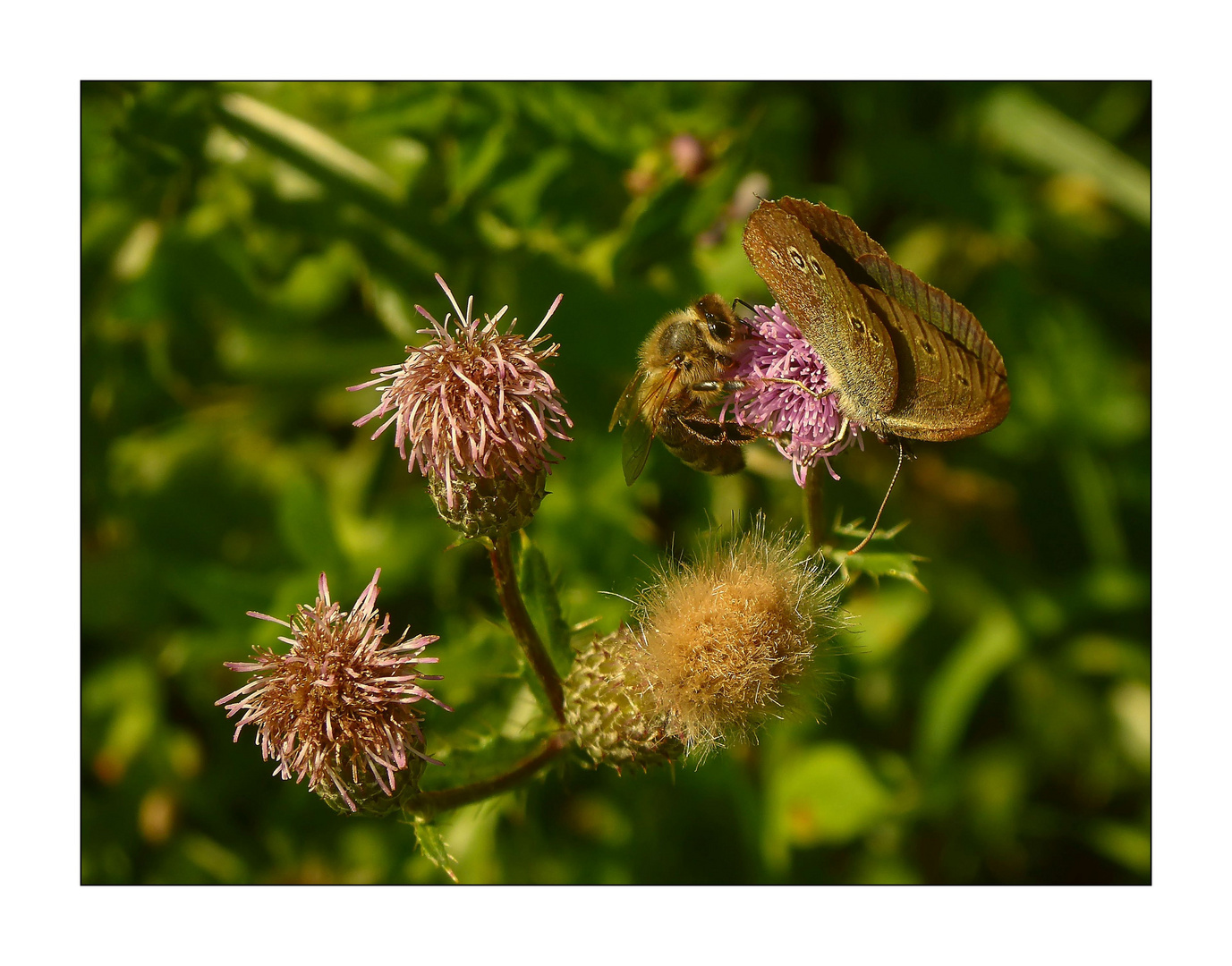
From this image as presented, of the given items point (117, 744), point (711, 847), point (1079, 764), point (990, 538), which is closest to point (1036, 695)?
point (1079, 764)

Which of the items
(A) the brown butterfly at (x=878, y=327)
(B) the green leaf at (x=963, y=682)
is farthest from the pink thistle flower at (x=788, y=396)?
(B) the green leaf at (x=963, y=682)

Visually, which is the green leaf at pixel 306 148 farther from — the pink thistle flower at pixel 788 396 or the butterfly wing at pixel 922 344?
the butterfly wing at pixel 922 344

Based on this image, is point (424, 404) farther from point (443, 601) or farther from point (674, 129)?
point (674, 129)

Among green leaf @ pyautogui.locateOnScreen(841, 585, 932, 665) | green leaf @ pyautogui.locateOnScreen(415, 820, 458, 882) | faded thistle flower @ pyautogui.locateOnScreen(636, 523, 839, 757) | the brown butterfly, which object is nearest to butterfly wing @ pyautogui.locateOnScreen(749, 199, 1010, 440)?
the brown butterfly

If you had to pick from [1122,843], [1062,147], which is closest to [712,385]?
[1062,147]

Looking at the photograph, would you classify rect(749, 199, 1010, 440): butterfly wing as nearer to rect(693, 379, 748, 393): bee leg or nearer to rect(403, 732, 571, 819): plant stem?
rect(693, 379, 748, 393): bee leg

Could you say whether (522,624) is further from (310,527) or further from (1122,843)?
(1122,843)
